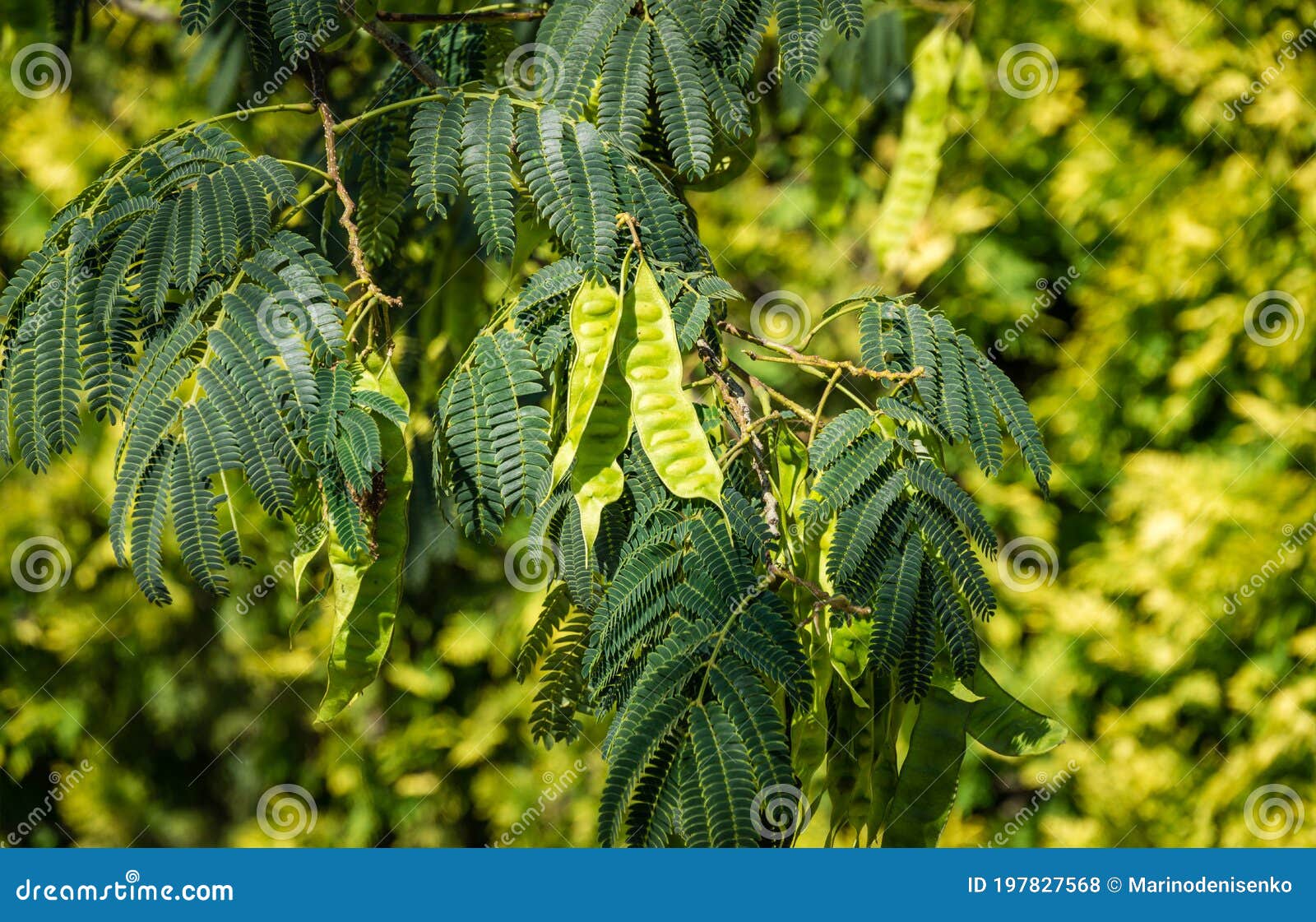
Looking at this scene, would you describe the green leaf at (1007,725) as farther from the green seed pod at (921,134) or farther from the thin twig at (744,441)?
the green seed pod at (921,134)

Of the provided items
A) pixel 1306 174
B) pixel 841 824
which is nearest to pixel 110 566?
pixel 841 824

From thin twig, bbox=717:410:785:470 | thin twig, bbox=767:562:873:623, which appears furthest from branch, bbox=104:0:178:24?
thin twig, bbox=767:562:873:623

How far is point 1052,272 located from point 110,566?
3025mm

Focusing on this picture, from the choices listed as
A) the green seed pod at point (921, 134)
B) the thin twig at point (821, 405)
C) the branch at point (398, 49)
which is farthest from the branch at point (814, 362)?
the green seed pod at point (921, 134)

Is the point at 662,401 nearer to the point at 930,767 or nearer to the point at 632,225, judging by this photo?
the point at 632,225

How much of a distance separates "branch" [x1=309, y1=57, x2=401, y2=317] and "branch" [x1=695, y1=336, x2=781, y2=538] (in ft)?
1.18

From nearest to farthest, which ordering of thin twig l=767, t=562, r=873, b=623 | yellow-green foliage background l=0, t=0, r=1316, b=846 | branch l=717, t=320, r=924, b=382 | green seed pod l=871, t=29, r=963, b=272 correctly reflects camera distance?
1. thin twig l=767, t=562, r=873, b=623
2. branch l=717, t=320, r=924, b=382
3. green seed pod l=871, t=29, r=963, b=272
4. yellow-green foliage background l=0, t=0, r=1316, b=846

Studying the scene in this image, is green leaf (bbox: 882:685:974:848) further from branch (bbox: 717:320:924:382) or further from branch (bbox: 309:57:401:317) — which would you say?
branch (bbox: 309:57:401:317)

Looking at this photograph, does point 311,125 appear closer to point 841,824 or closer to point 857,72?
point 857,72

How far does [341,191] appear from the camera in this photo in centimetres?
134

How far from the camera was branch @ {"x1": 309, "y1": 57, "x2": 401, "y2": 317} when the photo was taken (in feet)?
4.29

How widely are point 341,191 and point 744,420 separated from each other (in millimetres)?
538

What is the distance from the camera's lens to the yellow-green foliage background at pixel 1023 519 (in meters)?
3.13

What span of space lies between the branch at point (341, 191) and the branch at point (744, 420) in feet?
1.18
